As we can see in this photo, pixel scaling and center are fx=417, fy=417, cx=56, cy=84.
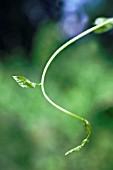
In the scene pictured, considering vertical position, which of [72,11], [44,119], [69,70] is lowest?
[44,119]

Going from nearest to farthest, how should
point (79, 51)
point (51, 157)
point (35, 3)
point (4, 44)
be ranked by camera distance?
point (51, 157), point (79, 51), point (4, 44), point (35, 3)

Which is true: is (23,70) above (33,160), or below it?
above

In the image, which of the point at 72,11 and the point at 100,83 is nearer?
the point at 100,83

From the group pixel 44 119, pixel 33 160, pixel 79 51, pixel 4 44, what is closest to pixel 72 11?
pixel 79 51

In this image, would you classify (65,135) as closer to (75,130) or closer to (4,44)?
(75,130)

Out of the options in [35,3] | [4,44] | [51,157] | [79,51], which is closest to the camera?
[51,157]

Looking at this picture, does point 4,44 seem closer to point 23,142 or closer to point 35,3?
point 35,3
